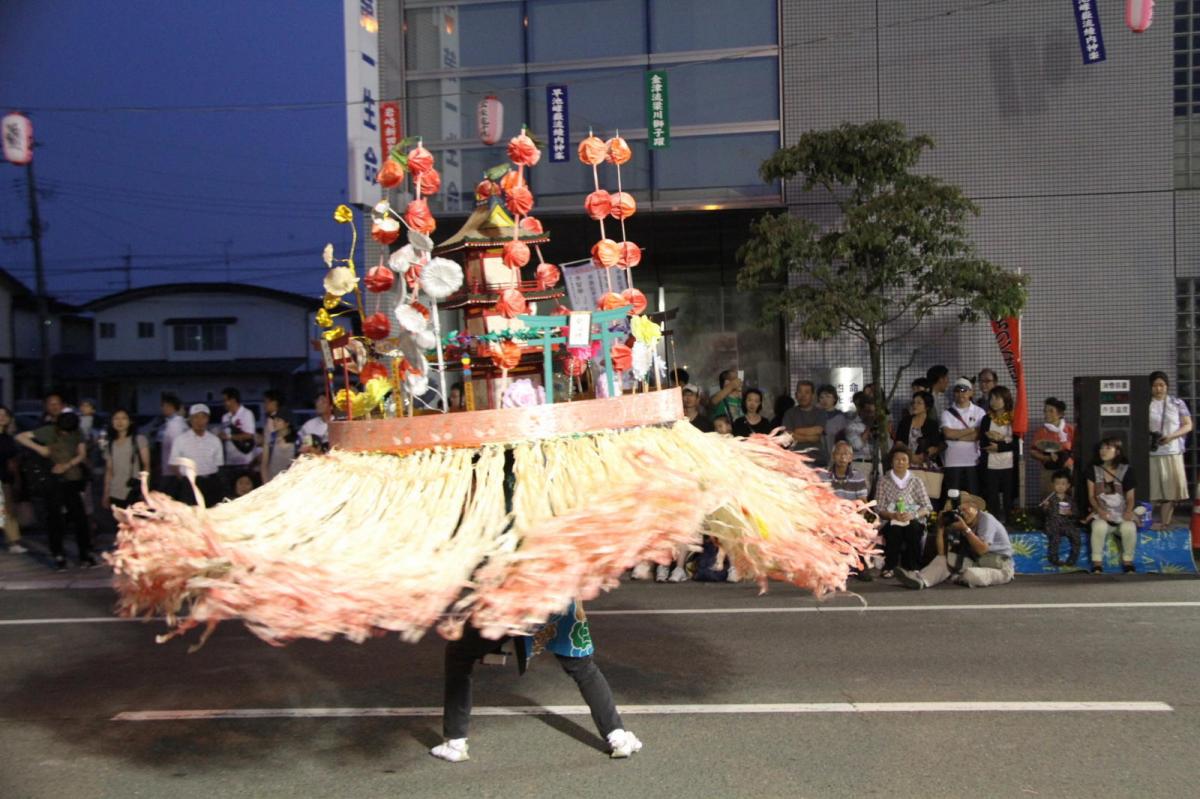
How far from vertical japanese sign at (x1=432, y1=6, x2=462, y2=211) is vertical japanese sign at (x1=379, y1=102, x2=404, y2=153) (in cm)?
97

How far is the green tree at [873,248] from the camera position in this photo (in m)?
11.7

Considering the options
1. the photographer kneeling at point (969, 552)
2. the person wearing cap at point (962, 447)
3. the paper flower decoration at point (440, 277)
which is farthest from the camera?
the person wearing cap at point (962, 447)

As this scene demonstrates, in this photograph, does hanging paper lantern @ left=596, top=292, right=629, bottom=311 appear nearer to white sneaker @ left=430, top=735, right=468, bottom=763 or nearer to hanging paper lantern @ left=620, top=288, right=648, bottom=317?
hanging paper lantern @ left=620, top=288, right=648, bottom=317

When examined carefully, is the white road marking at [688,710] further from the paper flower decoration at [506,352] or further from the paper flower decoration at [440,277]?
the paper flower decoration at [440,277]

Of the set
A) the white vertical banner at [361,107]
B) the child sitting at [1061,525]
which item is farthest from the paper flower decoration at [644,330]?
the white vertical banner at [361,107]

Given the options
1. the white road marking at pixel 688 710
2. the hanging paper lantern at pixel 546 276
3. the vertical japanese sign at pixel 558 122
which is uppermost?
the vertical japanese sign at pixel 558 122

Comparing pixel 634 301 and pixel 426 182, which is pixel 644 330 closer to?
pixel 634 301

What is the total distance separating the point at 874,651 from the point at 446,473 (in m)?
3.57

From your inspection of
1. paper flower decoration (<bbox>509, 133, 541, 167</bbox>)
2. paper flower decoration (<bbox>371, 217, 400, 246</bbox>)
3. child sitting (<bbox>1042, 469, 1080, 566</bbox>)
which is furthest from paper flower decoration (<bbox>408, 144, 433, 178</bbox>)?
child sitting (<bbox>1042, 469, 1080, 566</bbox>)

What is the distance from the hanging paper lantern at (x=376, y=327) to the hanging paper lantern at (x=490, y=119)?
982 cm

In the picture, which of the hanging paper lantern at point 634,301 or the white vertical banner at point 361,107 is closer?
the hanging paper lantern at point 634,301

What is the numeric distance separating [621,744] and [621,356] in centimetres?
169

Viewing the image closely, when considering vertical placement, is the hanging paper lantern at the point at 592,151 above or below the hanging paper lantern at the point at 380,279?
above

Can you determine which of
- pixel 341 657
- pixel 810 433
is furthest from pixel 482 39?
pixel 341 657
